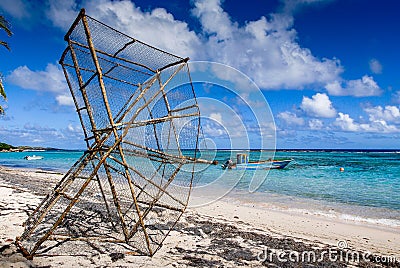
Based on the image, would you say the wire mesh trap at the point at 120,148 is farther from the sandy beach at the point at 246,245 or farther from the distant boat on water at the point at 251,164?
the distant boat on water at the point at 251,164

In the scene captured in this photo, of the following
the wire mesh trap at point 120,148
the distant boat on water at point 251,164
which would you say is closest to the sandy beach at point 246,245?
the wire mesh trap at point 120,148

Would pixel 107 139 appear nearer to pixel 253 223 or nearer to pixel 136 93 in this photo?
pixel 136 93

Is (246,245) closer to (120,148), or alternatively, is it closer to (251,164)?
(120,148)

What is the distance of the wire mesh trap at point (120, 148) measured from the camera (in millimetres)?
4320

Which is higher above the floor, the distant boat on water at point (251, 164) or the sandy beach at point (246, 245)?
the distant boat on water at point (251, 164)

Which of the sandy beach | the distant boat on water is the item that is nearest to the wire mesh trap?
the sandy beach

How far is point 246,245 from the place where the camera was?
18.2 ft

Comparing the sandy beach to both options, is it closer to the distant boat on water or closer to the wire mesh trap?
the wire mesh trap

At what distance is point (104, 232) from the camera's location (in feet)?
18.3

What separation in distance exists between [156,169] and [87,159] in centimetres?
186

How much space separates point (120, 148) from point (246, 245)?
309cm

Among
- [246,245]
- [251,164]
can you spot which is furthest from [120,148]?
[251,164]

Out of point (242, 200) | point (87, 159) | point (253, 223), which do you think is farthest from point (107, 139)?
point (242, 200)

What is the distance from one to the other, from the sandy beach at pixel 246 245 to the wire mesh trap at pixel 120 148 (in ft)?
0.87
